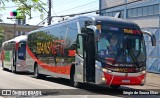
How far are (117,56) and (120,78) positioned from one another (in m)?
0.96

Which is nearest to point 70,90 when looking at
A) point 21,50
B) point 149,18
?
point 21,50

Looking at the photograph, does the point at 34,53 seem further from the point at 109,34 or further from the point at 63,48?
the point at 109,34

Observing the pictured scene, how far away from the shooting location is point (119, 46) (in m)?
17.2

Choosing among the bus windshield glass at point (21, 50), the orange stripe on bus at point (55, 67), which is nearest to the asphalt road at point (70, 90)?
the orange stripe on bus at point (55, 67)

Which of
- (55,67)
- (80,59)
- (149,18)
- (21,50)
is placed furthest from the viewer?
(149,18)

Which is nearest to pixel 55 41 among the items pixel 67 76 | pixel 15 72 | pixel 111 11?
pixel 67 76

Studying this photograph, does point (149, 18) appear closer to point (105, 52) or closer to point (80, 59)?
point (80, 59)

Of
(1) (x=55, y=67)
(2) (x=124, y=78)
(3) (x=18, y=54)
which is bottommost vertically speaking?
(2) (x=124, y=78)

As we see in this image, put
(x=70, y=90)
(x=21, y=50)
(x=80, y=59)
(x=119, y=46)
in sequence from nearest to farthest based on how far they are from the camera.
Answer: (x=119, y=46)
(x=70, y=90)
(x=80, y=59)
(x=21, y=50)

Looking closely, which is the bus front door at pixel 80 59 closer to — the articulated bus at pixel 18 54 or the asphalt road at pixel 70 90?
the asphalt road at pixel 70 90

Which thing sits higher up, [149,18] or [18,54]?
[149,18]

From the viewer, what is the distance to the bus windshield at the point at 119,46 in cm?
1696

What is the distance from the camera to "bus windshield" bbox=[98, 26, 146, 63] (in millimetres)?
16956

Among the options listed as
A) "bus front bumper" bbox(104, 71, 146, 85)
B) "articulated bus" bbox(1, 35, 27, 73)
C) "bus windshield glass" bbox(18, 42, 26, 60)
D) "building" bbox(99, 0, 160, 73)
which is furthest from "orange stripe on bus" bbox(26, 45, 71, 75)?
"building" bbox(99, 0, 160, 73)
